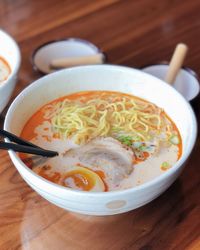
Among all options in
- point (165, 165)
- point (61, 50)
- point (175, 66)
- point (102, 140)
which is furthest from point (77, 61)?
point (165, 165)

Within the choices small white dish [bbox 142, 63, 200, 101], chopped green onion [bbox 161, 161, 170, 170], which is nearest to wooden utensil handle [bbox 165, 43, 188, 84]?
small white dish [bbox 142, 63, 200, 101]

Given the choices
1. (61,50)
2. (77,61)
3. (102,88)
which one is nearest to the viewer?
(102,88)

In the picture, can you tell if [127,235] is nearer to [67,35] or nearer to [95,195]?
[95,195]

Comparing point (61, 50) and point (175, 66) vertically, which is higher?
point (175, 66)

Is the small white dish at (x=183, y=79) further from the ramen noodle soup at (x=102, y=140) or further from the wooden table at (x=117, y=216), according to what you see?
the ramen noodle soup at (x=102, y=140)

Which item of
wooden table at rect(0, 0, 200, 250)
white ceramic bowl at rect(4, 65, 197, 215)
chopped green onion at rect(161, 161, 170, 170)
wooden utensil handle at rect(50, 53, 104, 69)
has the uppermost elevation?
white ceramic bowl at rect(4, 65, 197, 215)

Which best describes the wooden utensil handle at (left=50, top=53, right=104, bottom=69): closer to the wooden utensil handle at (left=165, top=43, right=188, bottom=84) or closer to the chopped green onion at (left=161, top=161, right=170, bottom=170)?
the wooden utensil handle at (left=165, top=43, right=188, bottom=84)

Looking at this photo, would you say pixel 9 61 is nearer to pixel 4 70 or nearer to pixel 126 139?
pixel 4 70

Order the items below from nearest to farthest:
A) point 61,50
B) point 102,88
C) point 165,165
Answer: point 165,165 → point 102,88 → point 61,50
